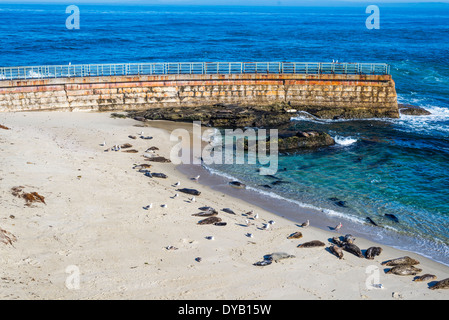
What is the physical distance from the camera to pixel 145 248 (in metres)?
17.1

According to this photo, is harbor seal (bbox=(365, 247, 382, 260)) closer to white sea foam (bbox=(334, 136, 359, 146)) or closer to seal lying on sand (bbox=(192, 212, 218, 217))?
seal lying on sand (bbox=(192, 212, 218, 217))

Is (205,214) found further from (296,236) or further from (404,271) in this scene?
(404,271)

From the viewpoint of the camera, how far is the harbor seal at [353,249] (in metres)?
17.8

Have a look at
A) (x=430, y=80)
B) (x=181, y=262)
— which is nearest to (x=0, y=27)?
(x=430, y=80)

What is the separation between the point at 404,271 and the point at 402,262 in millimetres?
803

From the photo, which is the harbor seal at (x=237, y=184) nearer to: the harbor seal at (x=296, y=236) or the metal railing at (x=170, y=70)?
the harbor seal at (x=296, y=236)

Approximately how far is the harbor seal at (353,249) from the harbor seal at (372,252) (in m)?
0.22

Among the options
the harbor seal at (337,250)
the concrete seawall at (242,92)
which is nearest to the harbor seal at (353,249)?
the harbor seal at (337,250)

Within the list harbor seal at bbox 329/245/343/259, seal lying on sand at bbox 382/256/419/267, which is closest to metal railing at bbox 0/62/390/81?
harbor seal at bbox 329/245/343/259

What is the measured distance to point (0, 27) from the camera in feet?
326

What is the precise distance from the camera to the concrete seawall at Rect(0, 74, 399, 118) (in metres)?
36.9

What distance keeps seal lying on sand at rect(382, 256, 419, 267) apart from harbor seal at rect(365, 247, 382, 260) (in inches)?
20.2

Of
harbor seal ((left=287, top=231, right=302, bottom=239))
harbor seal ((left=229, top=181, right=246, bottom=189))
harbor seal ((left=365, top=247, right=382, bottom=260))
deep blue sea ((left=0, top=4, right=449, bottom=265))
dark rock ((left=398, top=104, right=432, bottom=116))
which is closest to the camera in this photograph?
harbor seal ((left=365, top=247, right=382, bottom=260))

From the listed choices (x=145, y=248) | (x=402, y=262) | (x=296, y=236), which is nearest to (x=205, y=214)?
(x=296, y=236)
